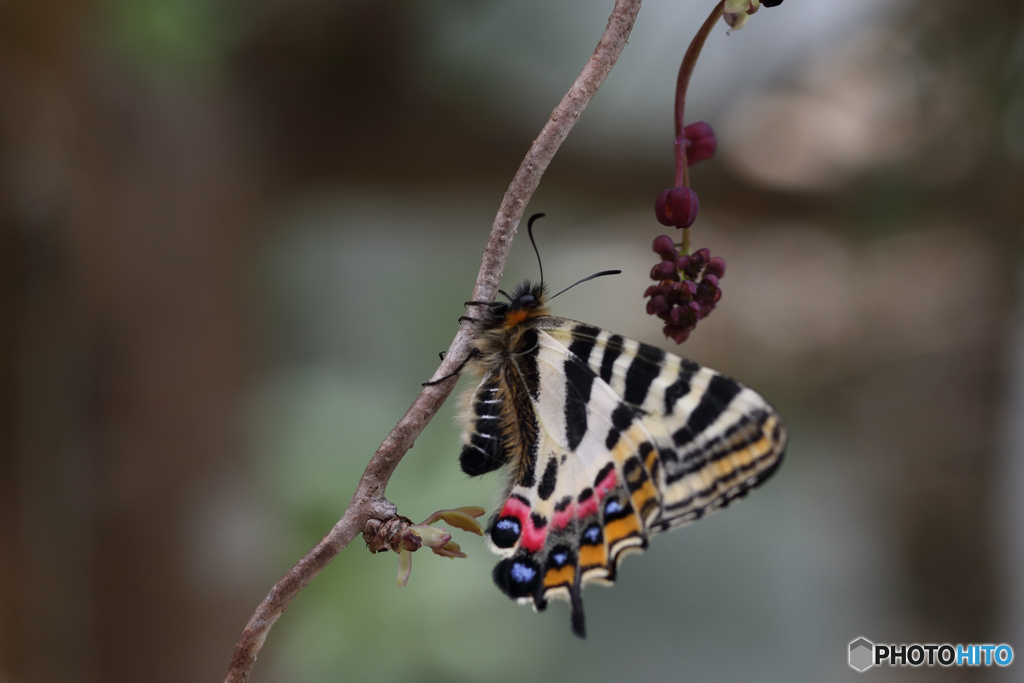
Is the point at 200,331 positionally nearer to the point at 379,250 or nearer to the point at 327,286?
the point at 327,286

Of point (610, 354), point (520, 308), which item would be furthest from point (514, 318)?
point (610, 354)

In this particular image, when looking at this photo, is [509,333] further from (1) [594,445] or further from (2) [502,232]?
(2) [502,232]

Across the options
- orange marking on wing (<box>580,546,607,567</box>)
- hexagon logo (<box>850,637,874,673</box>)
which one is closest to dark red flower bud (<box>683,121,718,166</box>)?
orange marking on wing (<box>580,546,607,567</box>)

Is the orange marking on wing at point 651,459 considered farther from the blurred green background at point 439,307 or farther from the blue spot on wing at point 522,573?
the blurred green background at point 439,307

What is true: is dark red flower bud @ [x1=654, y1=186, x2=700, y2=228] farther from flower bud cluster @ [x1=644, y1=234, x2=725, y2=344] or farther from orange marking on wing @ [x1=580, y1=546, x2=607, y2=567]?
orange marking on wing @ [x1=580, y1=546, x2=607, y2=567]

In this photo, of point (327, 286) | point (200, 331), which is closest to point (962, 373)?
point (327, 286)

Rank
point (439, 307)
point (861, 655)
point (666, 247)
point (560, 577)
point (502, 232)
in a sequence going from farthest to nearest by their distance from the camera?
point (861, 655) < point (439, 307) < point (560, 577) < point (666, 247) < point (502, 232)
